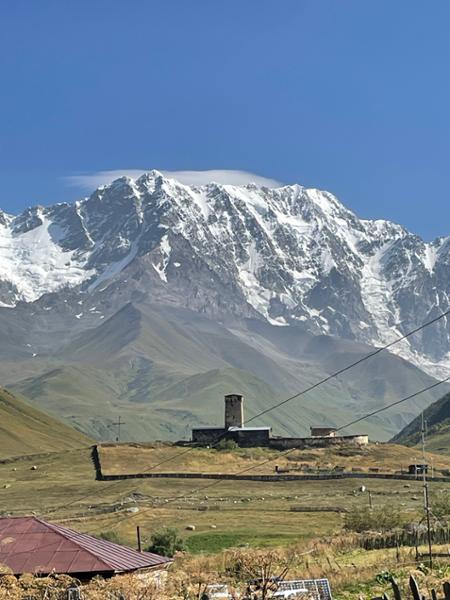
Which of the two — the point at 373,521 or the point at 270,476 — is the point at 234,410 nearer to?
the point at 270,476

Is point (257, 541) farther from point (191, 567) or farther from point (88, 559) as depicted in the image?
point (88, 559)

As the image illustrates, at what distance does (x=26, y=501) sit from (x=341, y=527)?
3752 cm

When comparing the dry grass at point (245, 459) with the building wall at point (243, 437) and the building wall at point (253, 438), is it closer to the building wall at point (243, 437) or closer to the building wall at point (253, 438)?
the building wall at point (253, 438)

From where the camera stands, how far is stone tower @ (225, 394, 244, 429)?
485 feet

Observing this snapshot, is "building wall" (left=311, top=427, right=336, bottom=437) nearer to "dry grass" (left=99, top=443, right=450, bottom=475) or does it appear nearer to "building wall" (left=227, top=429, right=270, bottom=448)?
"dry grass" (left=99, top=443, right=450, bottom=475)

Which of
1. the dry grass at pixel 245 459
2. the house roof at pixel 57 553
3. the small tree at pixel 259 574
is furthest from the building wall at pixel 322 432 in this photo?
the small tree at pixel 259 574

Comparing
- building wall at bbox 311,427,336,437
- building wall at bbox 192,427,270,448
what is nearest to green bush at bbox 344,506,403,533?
building wall at bbox 192,427,270,448

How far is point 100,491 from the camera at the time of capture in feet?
334

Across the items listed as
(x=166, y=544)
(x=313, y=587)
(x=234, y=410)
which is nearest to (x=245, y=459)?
(x=234, y=410)

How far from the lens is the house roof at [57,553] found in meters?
36.9

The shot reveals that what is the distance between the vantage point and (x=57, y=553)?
3812cm

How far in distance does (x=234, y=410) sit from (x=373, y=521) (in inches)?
3291

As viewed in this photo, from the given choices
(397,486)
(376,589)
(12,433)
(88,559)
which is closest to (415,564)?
(376,589)

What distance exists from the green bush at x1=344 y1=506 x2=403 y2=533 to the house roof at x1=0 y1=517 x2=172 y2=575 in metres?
25.8
